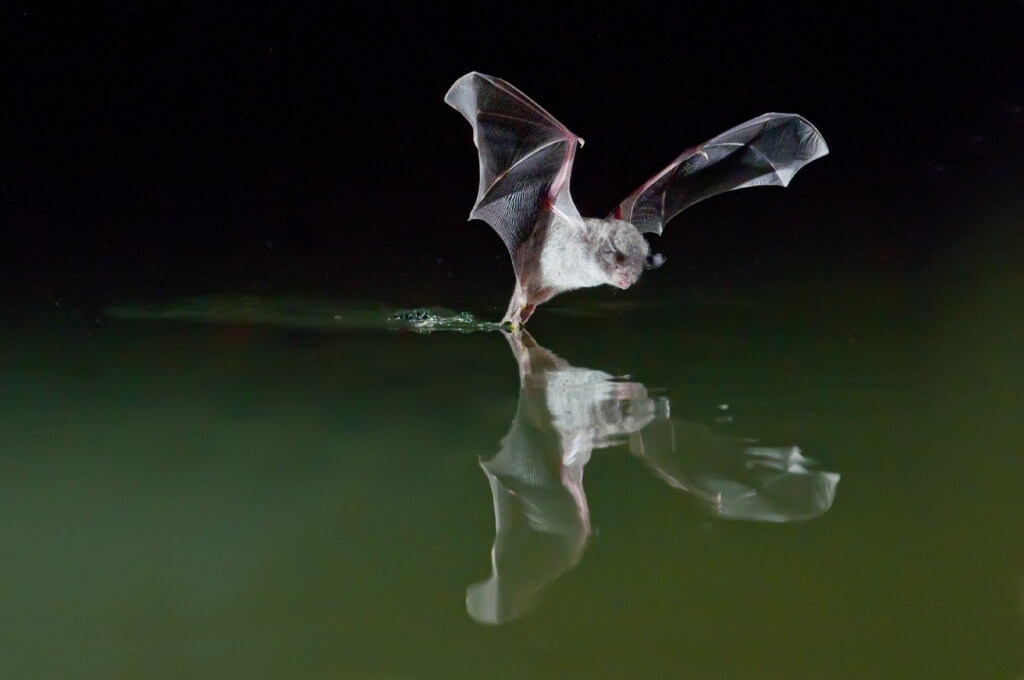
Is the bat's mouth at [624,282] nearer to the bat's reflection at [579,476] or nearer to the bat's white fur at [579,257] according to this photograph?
the bat's white fur at [579,257]

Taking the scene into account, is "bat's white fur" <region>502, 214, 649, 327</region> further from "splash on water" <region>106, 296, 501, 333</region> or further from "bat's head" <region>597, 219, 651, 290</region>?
"splash on water" <region>106, 296, 501, 333</region>

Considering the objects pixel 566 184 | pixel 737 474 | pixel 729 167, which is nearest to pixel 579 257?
pixel 566 184

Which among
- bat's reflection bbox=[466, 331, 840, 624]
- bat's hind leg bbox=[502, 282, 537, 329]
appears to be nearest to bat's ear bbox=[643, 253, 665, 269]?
bat's hind leg bbox=[502, 282, 537, 329]

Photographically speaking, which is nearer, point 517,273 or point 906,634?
point 906,634

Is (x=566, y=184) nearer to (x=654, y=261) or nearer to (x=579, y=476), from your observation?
(x=654, y=261)

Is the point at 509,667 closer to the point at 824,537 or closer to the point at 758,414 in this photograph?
the point at 824,537

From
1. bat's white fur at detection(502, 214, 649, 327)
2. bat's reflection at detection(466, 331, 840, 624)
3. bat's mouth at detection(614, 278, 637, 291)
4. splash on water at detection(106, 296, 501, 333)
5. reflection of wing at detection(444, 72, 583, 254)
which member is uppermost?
reflection of wing at detection(444, 72, 583, 254)

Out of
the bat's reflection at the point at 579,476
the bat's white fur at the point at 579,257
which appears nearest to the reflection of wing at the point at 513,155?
the bat's white fur at the point at 579,257

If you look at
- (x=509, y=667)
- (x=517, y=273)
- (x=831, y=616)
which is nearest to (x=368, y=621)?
(x=509, y=667)
